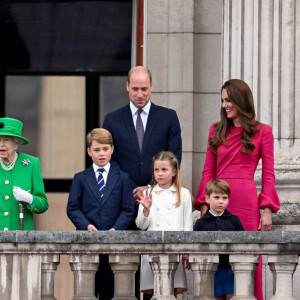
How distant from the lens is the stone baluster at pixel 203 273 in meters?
9.06

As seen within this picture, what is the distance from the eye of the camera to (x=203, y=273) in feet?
29.8

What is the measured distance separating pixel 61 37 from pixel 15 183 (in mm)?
3590

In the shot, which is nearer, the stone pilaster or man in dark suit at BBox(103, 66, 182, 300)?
man in dark suit at BBox(103, 66, 182, 300)

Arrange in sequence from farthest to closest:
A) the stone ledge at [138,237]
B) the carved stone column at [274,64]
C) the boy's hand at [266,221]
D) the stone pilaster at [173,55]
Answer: the stone pilaster at [173,55]
the carved stone column at [274,64]
the boy's hand at [266,221]
the stone ledge at [138,237]

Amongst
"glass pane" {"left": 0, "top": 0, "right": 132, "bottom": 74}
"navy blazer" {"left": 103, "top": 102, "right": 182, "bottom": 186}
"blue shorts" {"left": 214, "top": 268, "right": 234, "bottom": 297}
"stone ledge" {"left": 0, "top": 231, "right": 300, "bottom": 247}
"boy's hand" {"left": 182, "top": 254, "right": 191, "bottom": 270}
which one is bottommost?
"blue shorts" {"left": 214, "top": 268, "right": 234, "bottom": 297}

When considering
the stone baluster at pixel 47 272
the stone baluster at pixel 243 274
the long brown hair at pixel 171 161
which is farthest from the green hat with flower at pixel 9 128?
the stone baluster at pixel 243 274

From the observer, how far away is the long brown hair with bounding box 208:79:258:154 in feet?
32.2

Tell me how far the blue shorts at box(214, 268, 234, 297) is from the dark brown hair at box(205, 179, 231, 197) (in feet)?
1.93

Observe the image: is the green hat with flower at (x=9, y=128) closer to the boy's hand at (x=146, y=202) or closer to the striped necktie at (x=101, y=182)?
the striped necktie at (x=101, y=182)

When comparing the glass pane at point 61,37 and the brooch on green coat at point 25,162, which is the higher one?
the glass pane at point 61,37

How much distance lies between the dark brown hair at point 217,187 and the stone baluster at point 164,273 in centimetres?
70

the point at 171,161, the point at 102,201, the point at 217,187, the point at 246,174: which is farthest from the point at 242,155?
the point at 102,201

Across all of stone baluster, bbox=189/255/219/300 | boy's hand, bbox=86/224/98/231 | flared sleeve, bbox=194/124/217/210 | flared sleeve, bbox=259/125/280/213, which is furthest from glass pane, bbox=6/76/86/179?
stone baluster, bbox=189/255/219/300

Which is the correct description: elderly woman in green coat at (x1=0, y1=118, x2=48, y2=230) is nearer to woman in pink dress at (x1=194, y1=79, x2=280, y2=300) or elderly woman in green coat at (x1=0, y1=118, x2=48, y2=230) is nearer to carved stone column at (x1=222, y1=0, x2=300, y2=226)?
woman in pink dress at (x1=194, y1=79, x2=280, y2=300)
